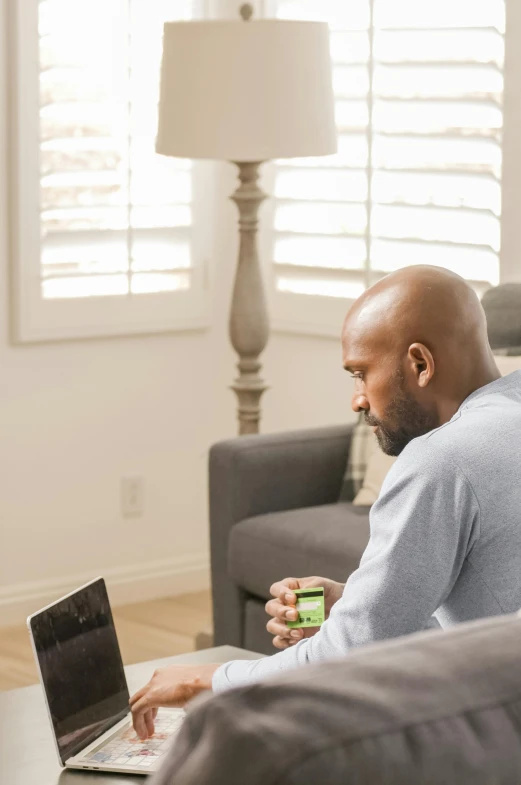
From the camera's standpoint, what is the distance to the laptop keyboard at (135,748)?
1.73m

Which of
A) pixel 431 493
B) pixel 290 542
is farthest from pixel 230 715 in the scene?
pixel 290 542

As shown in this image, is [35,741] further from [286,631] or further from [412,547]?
[412,547]

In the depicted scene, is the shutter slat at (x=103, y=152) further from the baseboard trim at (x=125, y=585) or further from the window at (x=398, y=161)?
the baseboard trim at (x=125, y=585)

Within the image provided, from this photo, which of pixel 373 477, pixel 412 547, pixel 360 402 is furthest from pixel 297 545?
pixel 412 547

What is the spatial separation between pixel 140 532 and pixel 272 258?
99 centimetres

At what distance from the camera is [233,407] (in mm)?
4488

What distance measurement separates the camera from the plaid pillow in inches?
133

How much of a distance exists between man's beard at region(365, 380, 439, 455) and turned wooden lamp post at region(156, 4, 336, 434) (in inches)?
69.1

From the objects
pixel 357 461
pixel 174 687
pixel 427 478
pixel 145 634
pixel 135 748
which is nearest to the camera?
pixel 427 478

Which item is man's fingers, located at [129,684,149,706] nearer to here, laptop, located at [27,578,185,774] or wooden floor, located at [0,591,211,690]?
laptop, located at [27,578,185,774]

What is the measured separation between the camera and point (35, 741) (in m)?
1.86

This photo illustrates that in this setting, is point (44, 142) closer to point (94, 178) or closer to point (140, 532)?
point (94, 178)

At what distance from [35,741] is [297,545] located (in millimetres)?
1281

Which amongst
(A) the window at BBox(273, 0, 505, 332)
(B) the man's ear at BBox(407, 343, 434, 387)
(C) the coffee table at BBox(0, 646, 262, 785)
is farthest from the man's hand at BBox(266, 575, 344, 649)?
(A) the window at BBox(273, 0, 505, 332)
